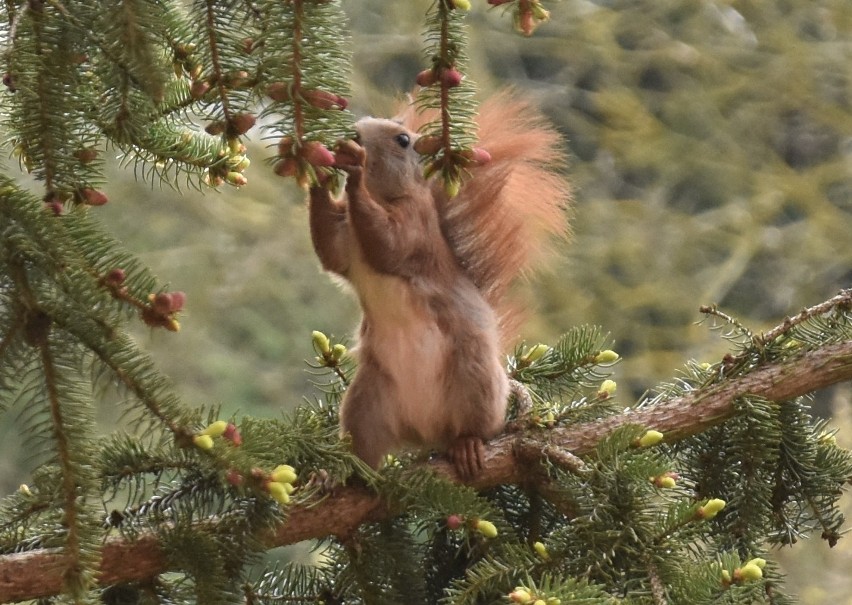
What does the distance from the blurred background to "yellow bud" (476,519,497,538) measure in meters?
2.97

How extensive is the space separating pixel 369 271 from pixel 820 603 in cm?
245

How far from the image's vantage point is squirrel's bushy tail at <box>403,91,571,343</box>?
4.48 feet

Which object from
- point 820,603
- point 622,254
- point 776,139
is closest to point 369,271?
point 820,603

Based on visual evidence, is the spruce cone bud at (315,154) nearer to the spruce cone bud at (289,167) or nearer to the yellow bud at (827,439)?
the spruce cone bud at (289,167)

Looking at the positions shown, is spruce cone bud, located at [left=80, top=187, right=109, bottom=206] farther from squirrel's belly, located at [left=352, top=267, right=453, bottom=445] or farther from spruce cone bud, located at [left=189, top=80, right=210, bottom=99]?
squirrel's belly, located at [left=352, top=267, right=453, bottom=445]

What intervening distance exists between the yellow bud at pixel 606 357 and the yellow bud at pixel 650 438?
275mm

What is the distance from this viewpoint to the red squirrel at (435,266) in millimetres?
1324

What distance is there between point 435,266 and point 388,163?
16 cm

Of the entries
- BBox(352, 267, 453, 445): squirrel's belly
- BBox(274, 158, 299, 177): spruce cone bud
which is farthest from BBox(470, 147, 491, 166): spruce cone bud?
BBox(352, 267, 453, 445): squirrel's belly

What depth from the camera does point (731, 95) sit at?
4.23 m

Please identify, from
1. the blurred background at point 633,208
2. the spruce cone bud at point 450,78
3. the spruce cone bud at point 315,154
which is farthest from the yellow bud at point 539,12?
the blurred background at point 633,208

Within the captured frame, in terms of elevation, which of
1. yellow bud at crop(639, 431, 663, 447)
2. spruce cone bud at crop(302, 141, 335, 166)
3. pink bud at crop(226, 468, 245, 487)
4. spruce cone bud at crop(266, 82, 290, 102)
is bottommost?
yellow bud at crop(639, 431, 663, 447)

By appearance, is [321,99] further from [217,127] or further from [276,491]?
[276,491]

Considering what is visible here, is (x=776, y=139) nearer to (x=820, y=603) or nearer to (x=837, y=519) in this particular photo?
(x=820, y=603)
